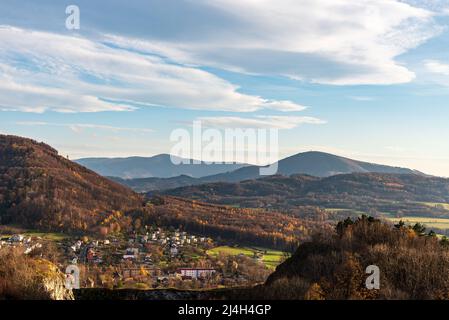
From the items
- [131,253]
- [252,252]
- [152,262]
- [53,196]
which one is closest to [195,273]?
[152,262]

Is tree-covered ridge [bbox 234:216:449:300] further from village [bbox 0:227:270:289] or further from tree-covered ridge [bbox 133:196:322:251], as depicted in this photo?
tree-covered ridge [bbox 133:196:322:251]

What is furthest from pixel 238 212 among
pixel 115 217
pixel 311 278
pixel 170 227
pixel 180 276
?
pixel 311 278

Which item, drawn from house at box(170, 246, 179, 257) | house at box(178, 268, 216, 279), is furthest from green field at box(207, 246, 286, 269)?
house at box(178, 268, 216, 279)

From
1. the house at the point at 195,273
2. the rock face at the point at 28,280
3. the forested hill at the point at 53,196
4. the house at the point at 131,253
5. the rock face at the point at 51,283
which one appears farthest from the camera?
the forested hill at the point at 53,196

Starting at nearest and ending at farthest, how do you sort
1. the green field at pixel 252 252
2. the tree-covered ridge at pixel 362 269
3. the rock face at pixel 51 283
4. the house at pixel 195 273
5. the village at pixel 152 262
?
the rock face at pixel 51 283, the tree-covered ridge at pixel 362 269, the village at pixel 152 262, the house at pixel 195 273, the green field at pixel 252 252

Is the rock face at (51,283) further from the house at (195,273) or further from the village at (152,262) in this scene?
the house at (195,273)

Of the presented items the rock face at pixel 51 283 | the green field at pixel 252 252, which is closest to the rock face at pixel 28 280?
the rock face at pixel 51 283
